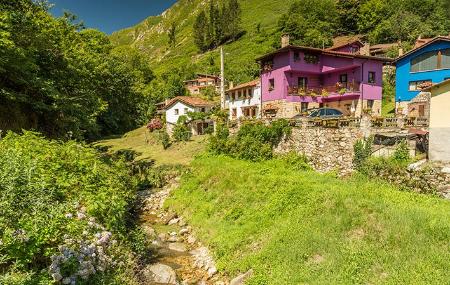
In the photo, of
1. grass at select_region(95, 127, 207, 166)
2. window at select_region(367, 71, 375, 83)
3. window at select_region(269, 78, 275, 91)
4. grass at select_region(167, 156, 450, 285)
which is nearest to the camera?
grass at select_region(167, 156, 450, 285)

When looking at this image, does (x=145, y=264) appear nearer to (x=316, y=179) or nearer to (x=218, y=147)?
(x=316, y=179)

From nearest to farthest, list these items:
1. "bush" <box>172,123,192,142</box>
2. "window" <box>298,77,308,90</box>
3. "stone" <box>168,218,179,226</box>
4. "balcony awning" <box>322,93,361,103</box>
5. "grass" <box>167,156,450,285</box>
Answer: "grass" <box>167,156,450,285</box>, "stone" <box>168,218,179,226</box>, "balcony awning" <box>322,93,361,103</box>, "window" <box>298,77,308,90</box>, "bush" <box>172,123,192,142</box>

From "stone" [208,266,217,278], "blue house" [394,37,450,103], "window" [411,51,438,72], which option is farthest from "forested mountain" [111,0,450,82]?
"stone" [208,266,217,278]

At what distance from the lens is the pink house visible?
33.8 m

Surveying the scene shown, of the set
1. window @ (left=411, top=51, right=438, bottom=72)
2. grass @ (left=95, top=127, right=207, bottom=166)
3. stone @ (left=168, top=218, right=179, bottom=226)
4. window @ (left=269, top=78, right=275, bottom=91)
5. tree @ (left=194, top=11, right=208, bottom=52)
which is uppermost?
tree @ (left=194, top=11, right=208, bottom=52)

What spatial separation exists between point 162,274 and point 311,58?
2995 centimetres

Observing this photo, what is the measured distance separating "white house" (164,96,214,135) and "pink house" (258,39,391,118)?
1074cm

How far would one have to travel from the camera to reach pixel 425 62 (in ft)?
111

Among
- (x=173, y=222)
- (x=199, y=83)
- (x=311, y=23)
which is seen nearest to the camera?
(x=173, y=222)

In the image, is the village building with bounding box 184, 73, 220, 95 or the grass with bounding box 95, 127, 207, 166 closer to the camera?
the grass with bounding box 95, 127, 207, 166

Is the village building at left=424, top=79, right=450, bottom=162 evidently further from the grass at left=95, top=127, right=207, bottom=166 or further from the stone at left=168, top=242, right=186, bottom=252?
the grass at left=95, top=127, right=207, bottom=166

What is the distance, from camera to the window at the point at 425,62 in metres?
32.9

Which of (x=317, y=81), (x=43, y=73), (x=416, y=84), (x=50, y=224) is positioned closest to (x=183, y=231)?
(x=50, y=224)

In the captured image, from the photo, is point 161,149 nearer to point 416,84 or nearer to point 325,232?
point 325,232
